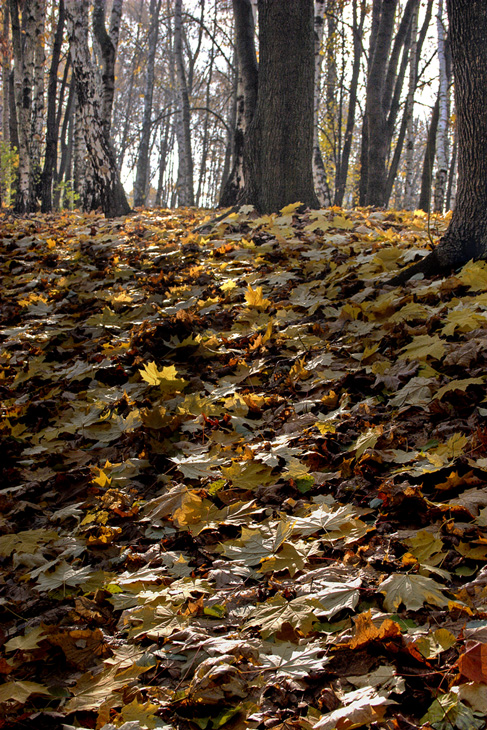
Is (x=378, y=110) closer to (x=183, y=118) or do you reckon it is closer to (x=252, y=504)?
(x=183, y=118)

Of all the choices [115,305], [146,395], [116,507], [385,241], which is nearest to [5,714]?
[116,507]

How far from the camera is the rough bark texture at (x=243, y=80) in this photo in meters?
6.33

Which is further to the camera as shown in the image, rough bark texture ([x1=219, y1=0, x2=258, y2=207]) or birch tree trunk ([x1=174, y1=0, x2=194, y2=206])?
birch tree trunk ([x1=174, y1=0, x2=194, y2=206])

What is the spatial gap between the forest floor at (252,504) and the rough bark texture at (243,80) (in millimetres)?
3110

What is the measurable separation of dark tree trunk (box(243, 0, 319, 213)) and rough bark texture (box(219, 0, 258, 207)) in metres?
0.78

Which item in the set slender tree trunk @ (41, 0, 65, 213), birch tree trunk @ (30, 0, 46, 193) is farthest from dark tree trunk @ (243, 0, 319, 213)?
birch tree trunk @ (30, 0, 46, 193)

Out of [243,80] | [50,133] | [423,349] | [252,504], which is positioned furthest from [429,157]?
[50,133]

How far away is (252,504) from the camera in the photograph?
6.61ft

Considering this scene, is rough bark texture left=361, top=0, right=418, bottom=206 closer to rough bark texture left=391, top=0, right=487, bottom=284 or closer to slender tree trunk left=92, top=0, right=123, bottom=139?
slender tree trunk left=92, top=0, right=123, bottom=139

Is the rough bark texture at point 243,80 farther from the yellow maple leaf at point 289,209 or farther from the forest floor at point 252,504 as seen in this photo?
the forest floor at point 252,504

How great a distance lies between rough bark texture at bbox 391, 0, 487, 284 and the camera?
306cm

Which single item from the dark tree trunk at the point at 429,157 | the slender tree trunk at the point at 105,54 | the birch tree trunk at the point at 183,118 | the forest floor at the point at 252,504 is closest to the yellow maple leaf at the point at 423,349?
the forest floor at the point at 252,504

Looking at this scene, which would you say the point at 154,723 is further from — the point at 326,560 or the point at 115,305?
the point at 115,305

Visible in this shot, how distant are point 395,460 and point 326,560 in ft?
1.69
